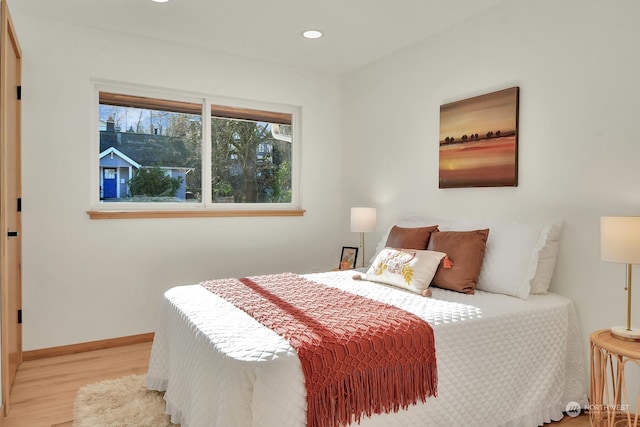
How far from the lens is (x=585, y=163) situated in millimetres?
2484

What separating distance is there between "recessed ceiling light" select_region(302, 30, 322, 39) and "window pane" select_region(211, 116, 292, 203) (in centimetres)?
104

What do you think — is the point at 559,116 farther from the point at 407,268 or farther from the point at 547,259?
the point at 407,268

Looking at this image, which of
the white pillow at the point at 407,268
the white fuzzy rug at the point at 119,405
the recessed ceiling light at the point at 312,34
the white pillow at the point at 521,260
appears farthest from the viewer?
the recessed ceiling light at the point at 312,34

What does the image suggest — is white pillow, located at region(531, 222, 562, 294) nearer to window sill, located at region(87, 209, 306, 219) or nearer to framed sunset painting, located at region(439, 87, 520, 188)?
framed sunset painting, located at region(439, 87, 520, 188)

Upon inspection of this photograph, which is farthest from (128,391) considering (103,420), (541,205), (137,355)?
(541,205)

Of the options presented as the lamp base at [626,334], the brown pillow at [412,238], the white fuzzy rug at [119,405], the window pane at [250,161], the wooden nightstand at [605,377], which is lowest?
the white fuzzy rug at [119,405]

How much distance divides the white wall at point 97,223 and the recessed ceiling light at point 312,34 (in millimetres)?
755

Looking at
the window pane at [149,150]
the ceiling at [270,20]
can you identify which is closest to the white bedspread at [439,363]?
the window pane at [149,150]

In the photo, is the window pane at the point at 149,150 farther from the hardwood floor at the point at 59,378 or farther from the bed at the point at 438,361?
the bed at the point at 438,361

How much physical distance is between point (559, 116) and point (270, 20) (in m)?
2.03

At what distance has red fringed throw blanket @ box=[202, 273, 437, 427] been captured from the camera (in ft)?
5.49

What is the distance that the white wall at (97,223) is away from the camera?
3236mm

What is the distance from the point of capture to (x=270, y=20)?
323cm

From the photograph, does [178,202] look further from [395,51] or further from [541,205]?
[541,205]
